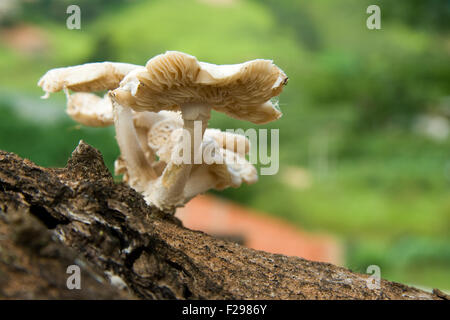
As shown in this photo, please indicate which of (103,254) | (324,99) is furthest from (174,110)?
(324,99)

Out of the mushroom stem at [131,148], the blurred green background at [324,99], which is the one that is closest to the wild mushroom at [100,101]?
the mushroom stem at [131,148]

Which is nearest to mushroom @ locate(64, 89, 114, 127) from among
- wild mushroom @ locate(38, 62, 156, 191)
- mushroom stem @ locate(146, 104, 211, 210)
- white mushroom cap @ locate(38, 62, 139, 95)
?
wild mushroom @ locate(38, 62, 156, 191)

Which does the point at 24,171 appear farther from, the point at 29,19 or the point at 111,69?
the point at 29,19

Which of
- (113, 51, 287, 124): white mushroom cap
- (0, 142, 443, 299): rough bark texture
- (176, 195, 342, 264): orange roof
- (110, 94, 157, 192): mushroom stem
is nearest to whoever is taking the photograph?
(0, 142, 443, 299): rough bark texture

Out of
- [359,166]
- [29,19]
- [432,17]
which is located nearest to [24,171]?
[432,17]

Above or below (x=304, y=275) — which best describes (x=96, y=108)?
above

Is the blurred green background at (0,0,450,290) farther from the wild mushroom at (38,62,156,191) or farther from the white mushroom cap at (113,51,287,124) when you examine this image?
the white mushroom cap at (113,51,287,124)

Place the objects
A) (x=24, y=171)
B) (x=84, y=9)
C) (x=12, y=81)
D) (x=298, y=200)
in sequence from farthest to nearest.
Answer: (x=84, y=9), (x=12, y=81), (x=298, y=200), (x=24, y=171)

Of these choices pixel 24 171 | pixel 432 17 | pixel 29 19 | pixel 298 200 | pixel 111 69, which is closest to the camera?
pixel 24 171
